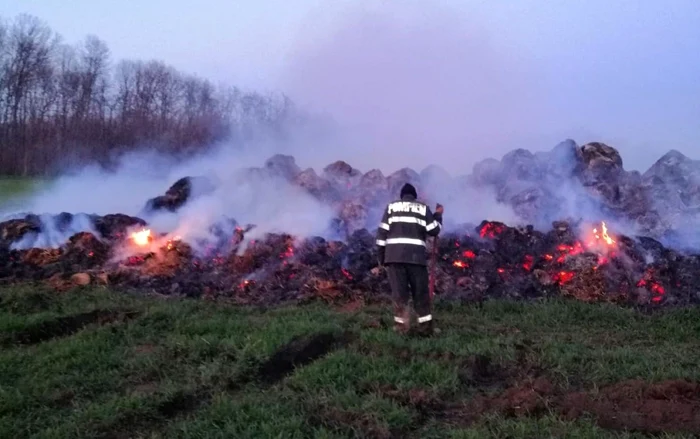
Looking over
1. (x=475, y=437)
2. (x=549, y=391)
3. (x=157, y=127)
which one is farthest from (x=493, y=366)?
(x=157, y=127)

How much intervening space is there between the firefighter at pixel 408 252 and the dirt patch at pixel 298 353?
3.87ft

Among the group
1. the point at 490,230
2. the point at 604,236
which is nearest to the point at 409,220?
the point at 490,230

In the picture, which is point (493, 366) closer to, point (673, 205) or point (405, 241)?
point (405, 241)

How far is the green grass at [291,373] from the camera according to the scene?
5730 mm

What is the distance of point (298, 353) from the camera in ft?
25.5

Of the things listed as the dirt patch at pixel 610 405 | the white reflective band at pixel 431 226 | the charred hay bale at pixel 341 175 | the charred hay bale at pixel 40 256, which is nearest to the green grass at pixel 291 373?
the dirt patch at pixel 610 405

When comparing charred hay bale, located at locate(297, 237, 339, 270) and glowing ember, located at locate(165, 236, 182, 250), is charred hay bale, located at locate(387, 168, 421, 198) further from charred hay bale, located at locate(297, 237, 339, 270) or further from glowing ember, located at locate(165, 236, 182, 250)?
glowing ember, located at locate(165, 236, 182, 250)

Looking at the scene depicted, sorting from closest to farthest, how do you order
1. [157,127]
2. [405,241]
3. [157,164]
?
[405,241] → [157,164] → [157,127]

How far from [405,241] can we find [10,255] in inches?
384

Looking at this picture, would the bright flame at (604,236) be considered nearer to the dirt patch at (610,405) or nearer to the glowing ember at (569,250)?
the glowing ember at (569,250)

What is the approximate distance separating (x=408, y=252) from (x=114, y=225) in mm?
9221

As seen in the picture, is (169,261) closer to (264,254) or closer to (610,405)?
(264,254)

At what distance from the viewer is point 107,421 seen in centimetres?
588

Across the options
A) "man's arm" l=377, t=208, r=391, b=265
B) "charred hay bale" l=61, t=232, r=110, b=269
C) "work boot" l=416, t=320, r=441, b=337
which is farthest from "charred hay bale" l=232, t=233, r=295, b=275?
"work boot" l=416, t=320, r=441, b=337
